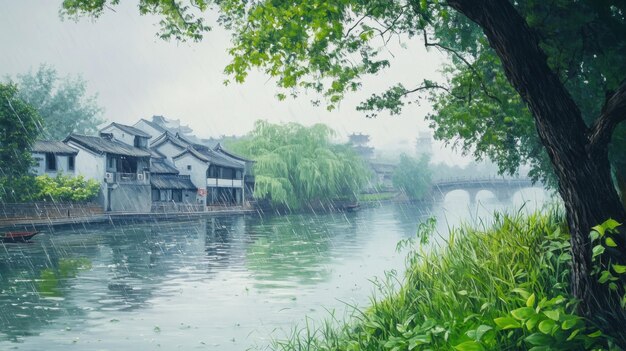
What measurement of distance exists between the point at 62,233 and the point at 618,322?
91.0 feet

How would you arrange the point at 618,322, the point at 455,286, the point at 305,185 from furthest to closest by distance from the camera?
the point at 305,185 < the point at 455,286 < the point at 618,322

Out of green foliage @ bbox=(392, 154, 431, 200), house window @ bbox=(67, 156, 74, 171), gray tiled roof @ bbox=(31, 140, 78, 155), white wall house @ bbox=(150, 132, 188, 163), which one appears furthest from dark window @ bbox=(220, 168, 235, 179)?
green foliage @ bbox=(392, 154, 431, 200)

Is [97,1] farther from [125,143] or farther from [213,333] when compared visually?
[125,143]

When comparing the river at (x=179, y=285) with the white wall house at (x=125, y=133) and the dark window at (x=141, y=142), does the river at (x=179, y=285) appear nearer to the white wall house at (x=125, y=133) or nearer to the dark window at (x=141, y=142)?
the white wall house at (x=125, y=133)

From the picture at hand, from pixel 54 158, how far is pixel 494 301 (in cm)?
3634

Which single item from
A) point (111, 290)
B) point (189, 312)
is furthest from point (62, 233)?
point (189, 312)

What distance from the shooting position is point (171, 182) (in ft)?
147

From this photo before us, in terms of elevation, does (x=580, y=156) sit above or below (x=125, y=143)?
below

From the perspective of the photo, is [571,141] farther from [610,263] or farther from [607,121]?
[610,263]

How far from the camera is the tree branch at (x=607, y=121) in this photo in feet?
12.9

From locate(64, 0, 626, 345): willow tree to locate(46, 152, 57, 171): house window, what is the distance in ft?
108

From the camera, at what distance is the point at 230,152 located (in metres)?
50.9

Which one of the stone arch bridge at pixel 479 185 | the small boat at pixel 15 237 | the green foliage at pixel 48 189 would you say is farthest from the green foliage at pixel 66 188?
the stone arch bridge at pixel 479 185

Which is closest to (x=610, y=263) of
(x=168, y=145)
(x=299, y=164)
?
(x=299, y=164)
